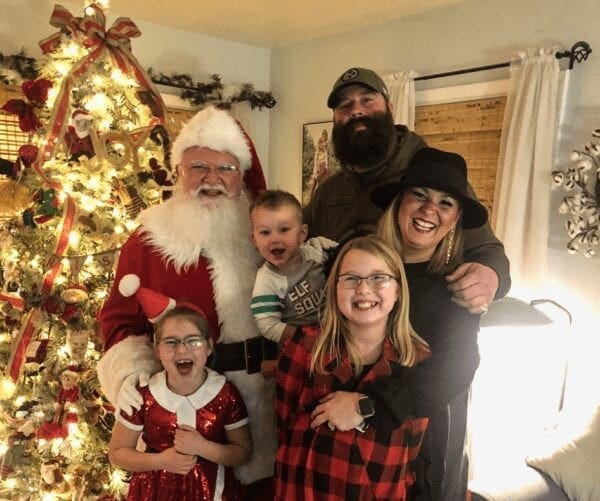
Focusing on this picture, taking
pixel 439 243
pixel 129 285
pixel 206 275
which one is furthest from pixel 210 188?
pixel 439 243

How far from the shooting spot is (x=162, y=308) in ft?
5.45

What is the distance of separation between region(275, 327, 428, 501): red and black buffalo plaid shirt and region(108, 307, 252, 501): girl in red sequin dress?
0.27m

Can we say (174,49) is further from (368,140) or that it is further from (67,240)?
(368,140)

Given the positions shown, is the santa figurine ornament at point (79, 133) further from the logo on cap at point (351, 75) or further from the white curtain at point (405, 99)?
the white curtain at point (405, 99)

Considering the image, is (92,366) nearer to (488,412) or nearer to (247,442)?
(247,442)

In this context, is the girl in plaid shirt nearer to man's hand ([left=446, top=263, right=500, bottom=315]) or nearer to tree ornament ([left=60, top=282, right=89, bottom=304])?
man's hand ([left=446, top=263, right=500, bottom=315])

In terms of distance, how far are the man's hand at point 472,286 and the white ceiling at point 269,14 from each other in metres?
2.61

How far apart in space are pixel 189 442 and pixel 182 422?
0.07 m

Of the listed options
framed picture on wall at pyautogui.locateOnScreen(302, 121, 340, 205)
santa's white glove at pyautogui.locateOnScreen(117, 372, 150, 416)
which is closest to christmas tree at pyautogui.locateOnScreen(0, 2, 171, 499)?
santa's white glove at pyautogui.locateOnScreen(117, 372, 150, 416)

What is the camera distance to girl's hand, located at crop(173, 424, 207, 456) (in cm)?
160

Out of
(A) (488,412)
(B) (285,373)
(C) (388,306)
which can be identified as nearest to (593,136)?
(A) (488,412)

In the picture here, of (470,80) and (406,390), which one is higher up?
(470,80)

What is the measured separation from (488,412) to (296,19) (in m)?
3.03

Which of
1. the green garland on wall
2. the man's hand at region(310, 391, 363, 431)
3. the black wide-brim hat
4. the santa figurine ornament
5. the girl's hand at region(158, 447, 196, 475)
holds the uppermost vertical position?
the green garland on wall
